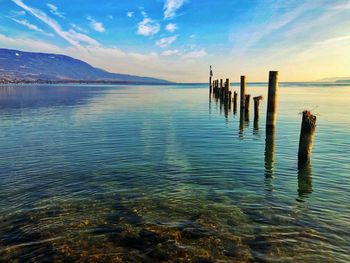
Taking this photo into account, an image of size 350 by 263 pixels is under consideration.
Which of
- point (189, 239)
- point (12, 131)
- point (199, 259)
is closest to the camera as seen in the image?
point (199, 259)

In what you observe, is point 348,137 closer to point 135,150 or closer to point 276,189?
point 276,189

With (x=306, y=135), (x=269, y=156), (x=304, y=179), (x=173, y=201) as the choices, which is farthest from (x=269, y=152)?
(x=173, y=201)

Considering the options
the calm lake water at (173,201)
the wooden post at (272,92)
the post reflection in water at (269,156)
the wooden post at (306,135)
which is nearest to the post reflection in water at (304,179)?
the calm lake water at (173,201)

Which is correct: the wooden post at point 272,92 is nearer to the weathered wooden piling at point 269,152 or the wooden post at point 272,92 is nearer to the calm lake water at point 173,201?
the weathered wooden piling at point 269,152

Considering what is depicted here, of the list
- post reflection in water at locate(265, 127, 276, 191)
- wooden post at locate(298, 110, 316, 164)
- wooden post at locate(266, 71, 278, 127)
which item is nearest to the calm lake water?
post reflection in water at locate(265, 127, 276, 191)

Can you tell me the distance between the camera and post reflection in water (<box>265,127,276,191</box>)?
12406 mm

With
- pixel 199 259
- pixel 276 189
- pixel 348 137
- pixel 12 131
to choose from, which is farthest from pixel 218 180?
pixel 12 131

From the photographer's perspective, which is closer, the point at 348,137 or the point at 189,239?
the point at 189,239

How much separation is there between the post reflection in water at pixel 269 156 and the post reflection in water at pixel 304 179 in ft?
3.64

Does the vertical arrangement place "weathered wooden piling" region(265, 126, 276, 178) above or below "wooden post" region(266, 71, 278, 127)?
below

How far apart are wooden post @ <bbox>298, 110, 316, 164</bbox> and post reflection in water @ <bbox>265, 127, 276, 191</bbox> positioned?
4.85ft

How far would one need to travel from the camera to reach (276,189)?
438 inches

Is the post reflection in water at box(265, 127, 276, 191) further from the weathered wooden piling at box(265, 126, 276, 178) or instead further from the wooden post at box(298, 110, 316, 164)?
the wooden post at box(298, 110, 316, 164)

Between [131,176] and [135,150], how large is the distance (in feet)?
15.9
